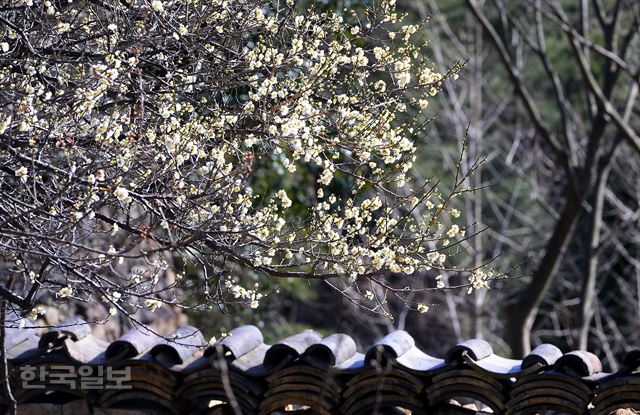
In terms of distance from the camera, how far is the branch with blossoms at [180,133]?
10.6 feet

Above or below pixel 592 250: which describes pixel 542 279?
below

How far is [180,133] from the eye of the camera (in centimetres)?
330

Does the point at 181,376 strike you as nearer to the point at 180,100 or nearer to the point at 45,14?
the point at 180,100

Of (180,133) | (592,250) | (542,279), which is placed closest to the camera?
(180,133)

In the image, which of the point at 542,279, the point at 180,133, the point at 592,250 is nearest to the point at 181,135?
the point at 180,133

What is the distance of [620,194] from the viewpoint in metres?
13.9

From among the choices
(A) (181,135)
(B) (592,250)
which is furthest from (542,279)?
(A) (181,135)

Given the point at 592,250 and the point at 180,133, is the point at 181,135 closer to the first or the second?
the point at 180,133

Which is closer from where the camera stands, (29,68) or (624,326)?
(29,68)

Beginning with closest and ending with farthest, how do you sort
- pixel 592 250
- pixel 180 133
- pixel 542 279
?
1. pixel 180 133
2. pixel 542 279
3. pixel 592 250

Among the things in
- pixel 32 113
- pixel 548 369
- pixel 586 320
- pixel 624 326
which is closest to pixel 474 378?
pixel 548 369

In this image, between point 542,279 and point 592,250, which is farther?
point 592,250

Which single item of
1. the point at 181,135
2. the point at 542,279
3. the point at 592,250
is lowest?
the point at 181,135

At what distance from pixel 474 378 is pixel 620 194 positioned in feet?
35.4
